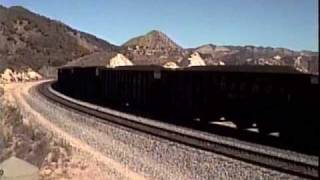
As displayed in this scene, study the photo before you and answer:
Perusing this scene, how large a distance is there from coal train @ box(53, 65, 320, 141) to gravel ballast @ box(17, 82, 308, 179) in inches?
86.7

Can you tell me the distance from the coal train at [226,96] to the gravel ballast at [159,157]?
86.7 inches

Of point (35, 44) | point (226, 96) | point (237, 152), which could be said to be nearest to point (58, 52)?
point (35, 44)

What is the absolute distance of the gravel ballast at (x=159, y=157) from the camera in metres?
12.2

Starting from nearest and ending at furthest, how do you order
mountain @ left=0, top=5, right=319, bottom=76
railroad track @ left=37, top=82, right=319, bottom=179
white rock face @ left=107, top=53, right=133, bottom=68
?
railroad track @ left=37, top=82, right=319, bottom=179, white rock face @ left=107, top=53, right=133, bottom=68, mountain @ left=0, top=5, right=319, bottom=76

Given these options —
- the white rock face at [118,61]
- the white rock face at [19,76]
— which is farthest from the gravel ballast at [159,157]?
the white rock face at [118,61]

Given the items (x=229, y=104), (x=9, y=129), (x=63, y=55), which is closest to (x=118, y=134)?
(x=229, y=104)

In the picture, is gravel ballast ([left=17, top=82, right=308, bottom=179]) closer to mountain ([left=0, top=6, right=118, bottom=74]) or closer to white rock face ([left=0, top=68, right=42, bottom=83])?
white rock face ([left=0, top=68, right=42, bottom=83])

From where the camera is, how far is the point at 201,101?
20859 mm

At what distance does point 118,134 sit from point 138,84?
9.05 m

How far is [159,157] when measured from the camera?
48.2ft

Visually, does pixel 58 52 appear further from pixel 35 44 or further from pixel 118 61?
pixel 118 61

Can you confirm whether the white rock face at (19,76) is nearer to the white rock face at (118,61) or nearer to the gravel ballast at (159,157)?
the white rock face at (118,61)

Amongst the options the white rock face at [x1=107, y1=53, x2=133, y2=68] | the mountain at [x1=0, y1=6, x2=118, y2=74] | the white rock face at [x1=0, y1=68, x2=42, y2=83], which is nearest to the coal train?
the white rock face at [x1=0, y1=68, x2=42, y2=83]

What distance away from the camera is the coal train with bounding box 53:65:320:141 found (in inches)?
591
